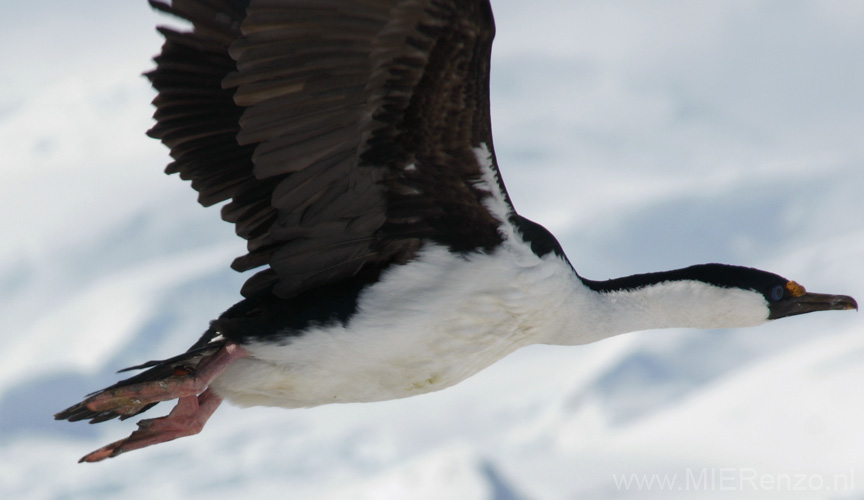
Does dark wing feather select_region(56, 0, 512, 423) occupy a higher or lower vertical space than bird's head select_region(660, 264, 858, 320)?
higher

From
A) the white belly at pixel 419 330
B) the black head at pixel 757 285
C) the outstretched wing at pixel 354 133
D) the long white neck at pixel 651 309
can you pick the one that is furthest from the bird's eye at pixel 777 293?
the outstretched wing at pixel 354 133

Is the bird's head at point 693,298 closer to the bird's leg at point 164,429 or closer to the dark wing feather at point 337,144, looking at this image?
the dark wing feather at point 337,144

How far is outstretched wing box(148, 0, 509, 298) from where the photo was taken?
4855mm

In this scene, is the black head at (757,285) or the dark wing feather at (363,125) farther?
the black head at (757,285)

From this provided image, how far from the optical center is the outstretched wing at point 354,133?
15.9ft

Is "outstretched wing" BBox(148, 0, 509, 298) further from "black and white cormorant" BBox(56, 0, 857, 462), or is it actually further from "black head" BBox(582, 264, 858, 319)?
→ "black head" BBox(582, 264, 858, 319)

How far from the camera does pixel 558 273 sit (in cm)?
583

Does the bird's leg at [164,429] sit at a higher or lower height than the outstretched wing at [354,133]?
lower

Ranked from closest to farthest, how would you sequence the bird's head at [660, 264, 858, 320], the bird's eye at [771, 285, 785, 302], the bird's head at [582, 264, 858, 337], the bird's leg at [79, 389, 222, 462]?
the bird's leg at [79, 389, 222, 462], the bird's head at [582, 264, 858, 337], the bird's head at [660, 264, 858, 320], the bird's eye at [771, 285, 785, 302]

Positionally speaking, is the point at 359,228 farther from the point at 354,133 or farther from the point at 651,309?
the point at 651,309

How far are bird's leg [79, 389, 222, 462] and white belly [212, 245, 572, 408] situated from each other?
1.27 feet

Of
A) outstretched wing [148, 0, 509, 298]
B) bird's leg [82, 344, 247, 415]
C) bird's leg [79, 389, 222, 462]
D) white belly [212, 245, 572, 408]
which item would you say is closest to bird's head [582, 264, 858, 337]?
white belly [212, 245, 572, 408]

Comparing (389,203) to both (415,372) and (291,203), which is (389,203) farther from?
(415,372)

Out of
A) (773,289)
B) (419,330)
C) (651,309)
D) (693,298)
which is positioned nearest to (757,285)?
(773,289)
